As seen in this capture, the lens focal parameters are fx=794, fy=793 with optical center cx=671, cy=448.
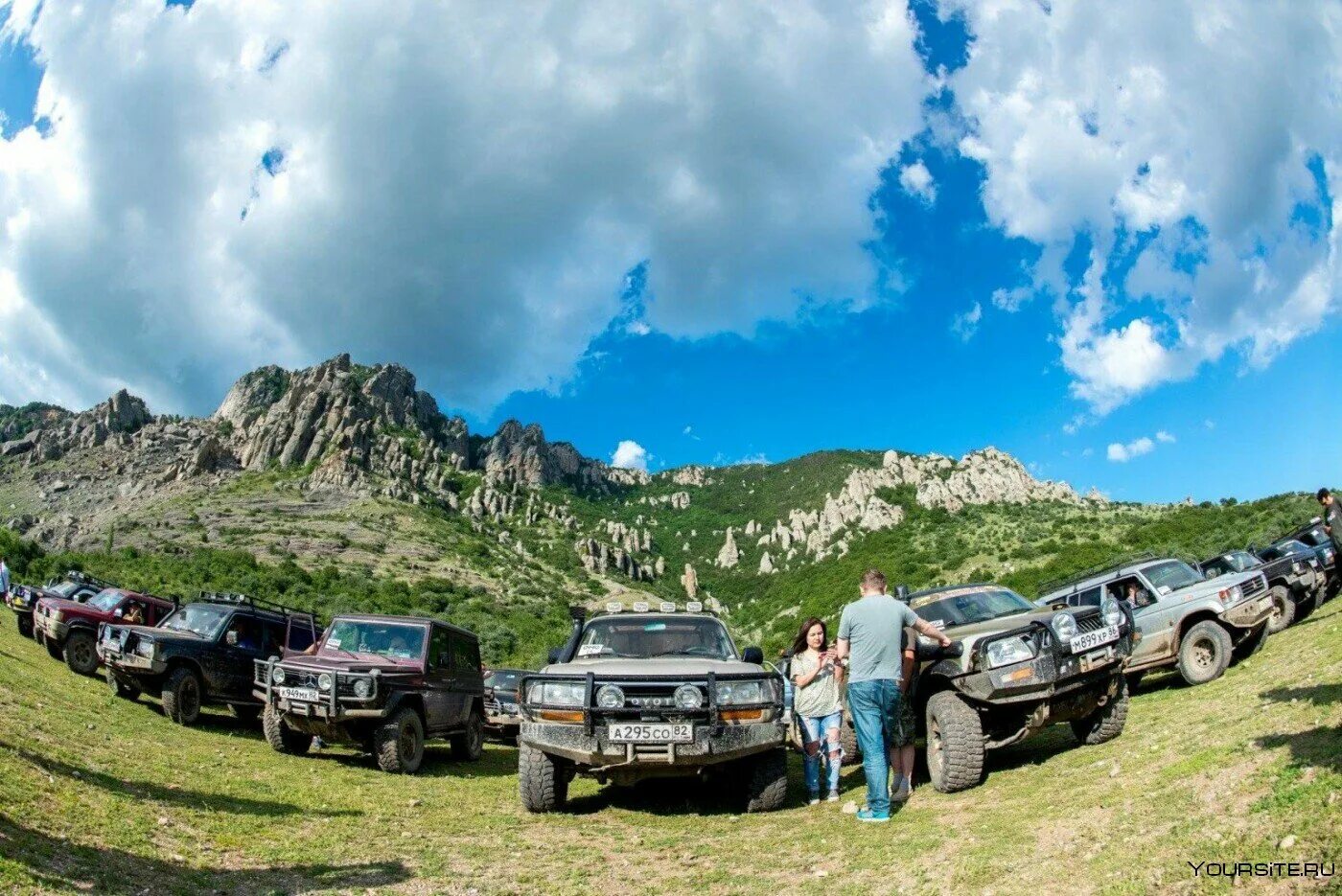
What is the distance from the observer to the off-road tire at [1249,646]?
11766mm

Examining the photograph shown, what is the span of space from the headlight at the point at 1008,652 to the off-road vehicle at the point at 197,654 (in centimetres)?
1147

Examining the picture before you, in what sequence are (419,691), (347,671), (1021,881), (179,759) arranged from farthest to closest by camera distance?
(419,691) < (347,671) < (179,759) < (1021,881)

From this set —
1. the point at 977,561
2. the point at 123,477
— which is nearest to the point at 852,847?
the point at 977,561

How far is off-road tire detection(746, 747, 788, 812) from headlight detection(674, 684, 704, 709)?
109cm

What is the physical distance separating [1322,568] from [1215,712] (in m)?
12.2

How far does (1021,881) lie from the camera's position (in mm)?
4203

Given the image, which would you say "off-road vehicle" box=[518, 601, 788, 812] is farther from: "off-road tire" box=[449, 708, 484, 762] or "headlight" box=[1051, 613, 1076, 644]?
"off-road tire" box=[449, 708, 484, 762]

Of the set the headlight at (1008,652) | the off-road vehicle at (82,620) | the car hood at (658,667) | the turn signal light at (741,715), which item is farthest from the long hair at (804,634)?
the off-road vehicle at (82,620)

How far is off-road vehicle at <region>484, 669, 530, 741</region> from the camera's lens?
16625 mm

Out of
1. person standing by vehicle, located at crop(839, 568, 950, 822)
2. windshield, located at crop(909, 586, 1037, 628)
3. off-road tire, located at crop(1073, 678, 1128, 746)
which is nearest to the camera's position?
person standing by vehicle, located at crop(839, 568, 950, 822)

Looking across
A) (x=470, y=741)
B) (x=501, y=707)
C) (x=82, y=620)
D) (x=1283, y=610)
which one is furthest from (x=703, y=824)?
(x=82, y=620)

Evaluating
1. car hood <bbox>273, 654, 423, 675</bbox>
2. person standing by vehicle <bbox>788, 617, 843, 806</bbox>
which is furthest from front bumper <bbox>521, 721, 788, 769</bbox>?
car hood <bbox>273, 654, 423, 675</bbox>

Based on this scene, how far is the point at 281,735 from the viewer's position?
436 inches

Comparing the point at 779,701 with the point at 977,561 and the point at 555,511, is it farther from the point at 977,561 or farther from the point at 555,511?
the point at 555,511
